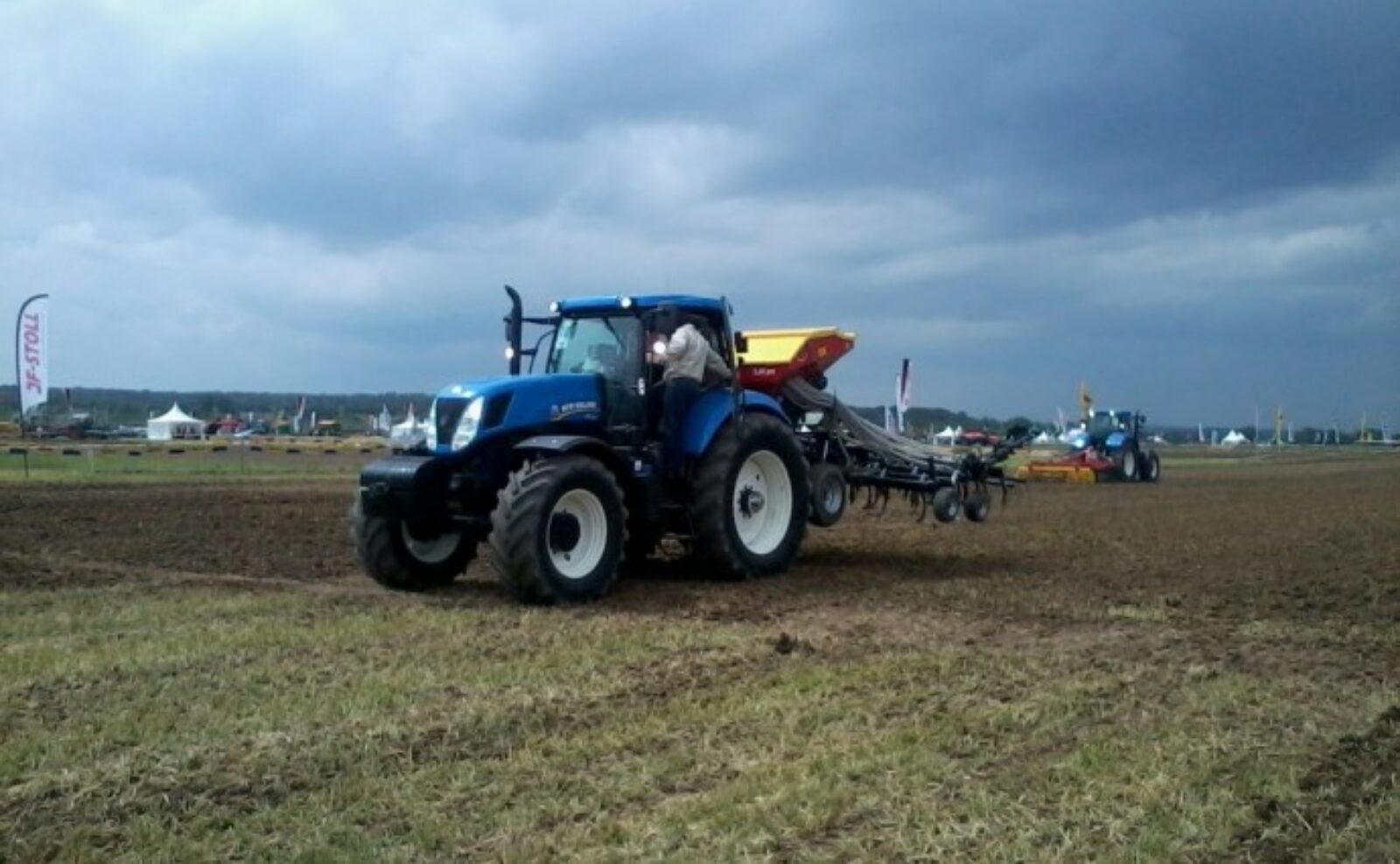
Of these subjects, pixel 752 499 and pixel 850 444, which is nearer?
pixel 752 499

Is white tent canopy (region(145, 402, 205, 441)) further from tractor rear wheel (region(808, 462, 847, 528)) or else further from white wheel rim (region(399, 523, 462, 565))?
white wheel rim (region(399, 523, 462, 565))

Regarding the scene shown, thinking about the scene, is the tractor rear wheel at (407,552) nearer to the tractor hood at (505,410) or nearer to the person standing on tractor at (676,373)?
the tractor hood at (505,410)

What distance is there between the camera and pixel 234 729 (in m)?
6.06

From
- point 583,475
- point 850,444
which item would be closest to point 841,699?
point 583,475

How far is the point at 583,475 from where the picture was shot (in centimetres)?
1020

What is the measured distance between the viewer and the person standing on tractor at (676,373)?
1134 centimetres

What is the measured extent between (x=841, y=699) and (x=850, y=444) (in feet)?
23.1

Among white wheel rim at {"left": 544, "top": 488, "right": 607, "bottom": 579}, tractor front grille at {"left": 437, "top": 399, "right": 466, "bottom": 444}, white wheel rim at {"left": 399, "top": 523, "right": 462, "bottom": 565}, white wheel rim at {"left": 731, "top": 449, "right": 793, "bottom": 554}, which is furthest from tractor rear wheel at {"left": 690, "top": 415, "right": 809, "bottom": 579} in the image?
tractor front grille at {"left": 437, "top": 399, "right": 466, "bottom": 444}

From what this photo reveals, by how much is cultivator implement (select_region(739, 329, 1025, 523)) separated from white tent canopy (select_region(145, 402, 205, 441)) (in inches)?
2267

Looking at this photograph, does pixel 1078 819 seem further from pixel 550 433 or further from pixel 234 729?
pixel 550 433

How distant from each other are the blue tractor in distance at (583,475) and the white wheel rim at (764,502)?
0.5 inches

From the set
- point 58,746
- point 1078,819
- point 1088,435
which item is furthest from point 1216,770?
point 1088,435

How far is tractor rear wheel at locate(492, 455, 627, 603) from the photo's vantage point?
9.77 metres

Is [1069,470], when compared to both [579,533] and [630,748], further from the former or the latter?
[630,748]
